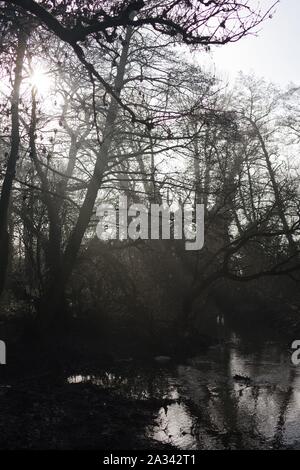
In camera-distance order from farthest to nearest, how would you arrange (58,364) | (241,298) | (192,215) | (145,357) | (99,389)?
(241,298) < (192,215) < (145,357) < (58,364) < (99,389)

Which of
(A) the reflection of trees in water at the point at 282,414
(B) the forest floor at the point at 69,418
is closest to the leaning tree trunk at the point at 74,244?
(B) the forest floor at the point at 69,418

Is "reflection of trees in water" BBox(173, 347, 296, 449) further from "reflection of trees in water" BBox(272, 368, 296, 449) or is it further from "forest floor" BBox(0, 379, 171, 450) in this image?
"forest floor" BBox(0, 379, 171, 450)

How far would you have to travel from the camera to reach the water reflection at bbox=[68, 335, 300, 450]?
7.82 metres

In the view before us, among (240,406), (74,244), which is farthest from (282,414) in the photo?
(74,244)

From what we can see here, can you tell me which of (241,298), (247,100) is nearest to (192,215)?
(241,298)

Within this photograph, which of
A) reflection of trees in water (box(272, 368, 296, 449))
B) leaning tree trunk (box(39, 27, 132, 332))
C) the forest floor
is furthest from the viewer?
leaning tree trunk (box(39, 27, 132, 332))

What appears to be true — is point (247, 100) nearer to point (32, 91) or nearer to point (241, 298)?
point (241, 298)

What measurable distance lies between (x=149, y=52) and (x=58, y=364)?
9172 millimetres

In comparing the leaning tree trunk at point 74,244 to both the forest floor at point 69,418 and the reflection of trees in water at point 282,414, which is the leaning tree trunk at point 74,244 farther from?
the reflection of trees in water at point 282,414

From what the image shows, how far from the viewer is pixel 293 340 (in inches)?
671

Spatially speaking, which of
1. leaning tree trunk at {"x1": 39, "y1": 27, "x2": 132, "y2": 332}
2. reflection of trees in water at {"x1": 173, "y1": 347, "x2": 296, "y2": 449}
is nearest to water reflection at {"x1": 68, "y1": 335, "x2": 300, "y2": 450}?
reflection of trees in water at {"x1": 173, "y1": 347, "x2": 296, "y2": 449}

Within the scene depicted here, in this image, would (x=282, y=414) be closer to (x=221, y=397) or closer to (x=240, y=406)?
(x=240, y=406)

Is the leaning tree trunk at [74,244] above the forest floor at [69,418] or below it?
above

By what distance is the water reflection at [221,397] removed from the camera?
7.82 meters
